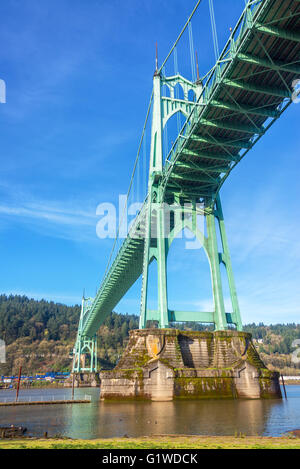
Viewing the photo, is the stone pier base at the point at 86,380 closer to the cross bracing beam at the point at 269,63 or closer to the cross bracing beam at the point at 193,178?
the cross bracing beam at the point at 193,178

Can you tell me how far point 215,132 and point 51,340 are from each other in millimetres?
146148

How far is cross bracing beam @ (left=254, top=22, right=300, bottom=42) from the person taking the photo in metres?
17.8

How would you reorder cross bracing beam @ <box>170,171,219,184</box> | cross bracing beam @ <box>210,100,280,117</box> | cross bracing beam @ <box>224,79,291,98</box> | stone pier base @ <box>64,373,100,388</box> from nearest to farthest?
Answer: 1. cross bracing beam @ <box>224,79,291,98</box>
2. cross bracing beam @ <box>210,100,280,117</box>
3. cross bracing beam @ <box>170,171,219,184</box>
4. stone pier base @ <box>64,373,100,388</box>

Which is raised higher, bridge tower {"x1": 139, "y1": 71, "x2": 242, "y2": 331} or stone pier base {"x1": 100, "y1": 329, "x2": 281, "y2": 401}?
bridge tower {"x1": 139, "y1": 71, "x2": 242, "y2": 331}

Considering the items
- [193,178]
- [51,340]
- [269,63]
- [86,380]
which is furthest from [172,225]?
[51,340]

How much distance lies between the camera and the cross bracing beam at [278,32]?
17.8 meters

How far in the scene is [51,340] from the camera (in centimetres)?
15425

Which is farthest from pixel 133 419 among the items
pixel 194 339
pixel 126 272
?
pixel 126 272

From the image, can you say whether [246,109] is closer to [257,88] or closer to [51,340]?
[257,88]

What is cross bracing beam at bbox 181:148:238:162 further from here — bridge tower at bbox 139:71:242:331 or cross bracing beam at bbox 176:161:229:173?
bridge tower at bbox 139:71:242:331

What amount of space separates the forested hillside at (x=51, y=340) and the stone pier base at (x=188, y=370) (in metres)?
105

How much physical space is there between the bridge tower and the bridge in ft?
0.26

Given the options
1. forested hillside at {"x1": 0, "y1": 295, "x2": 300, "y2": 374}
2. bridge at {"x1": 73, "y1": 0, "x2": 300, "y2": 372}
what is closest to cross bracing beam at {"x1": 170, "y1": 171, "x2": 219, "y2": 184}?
bridge at {"x1": 73, "y1": 0, "x2": 300, "y2": 372}
